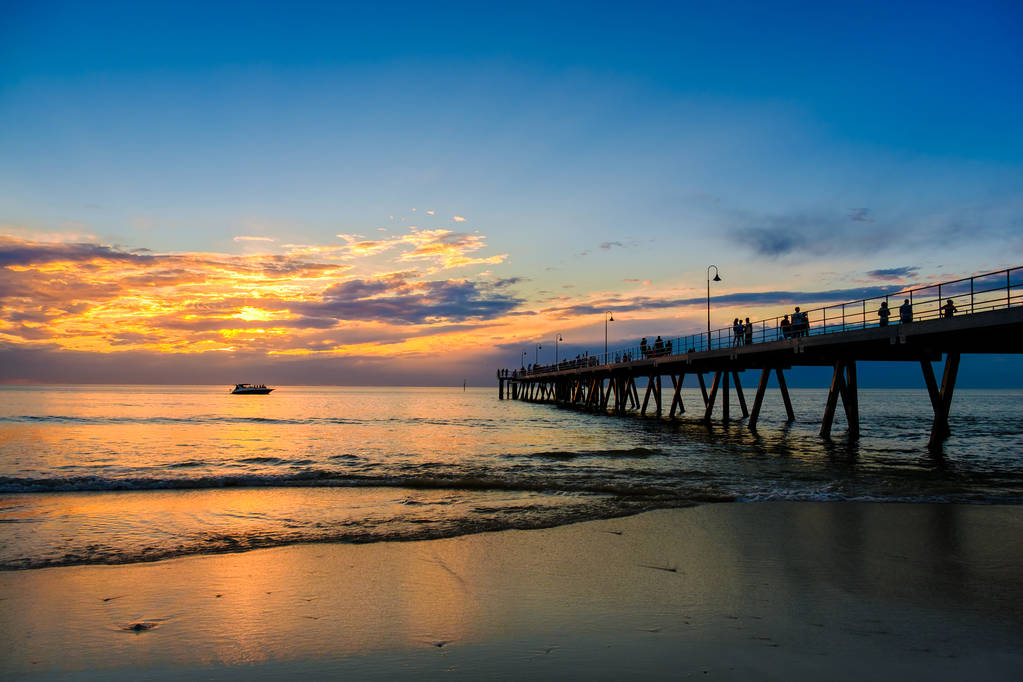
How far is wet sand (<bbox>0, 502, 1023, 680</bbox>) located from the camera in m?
4.59

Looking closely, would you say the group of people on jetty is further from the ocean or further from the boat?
the boat

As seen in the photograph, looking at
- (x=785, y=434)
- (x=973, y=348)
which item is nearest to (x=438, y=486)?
(x=973, y=348)

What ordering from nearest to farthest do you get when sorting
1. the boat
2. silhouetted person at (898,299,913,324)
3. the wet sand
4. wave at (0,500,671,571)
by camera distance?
the wet sand
wave at (0,500,671,571)
silhouetted person at (898,299,913,324)
the boat

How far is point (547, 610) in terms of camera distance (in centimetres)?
577

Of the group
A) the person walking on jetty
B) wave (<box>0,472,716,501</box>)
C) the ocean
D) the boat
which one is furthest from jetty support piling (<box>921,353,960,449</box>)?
the boat

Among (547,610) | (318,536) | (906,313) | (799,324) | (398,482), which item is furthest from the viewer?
(799,324)

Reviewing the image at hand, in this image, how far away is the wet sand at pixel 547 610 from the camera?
4.59m

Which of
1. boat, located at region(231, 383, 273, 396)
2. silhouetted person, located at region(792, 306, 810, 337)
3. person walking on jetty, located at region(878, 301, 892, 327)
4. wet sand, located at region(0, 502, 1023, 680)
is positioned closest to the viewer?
wet sand, located at region(0, 502, 1023, 680)

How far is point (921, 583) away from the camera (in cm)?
664

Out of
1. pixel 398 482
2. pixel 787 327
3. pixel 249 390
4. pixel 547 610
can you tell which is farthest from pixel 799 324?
pixel 249 390

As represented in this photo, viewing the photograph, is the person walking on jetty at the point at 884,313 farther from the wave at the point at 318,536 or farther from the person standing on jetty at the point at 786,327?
the wave at the point at 318,536

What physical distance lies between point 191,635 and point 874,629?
5709mm

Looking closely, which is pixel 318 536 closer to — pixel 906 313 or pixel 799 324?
pixel 906 313

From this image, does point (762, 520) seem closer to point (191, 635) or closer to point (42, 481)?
point (191, 635)
